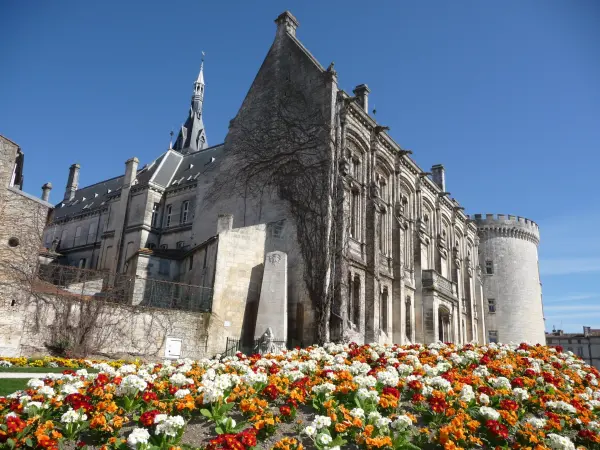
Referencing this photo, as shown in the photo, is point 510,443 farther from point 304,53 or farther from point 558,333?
point 558,333

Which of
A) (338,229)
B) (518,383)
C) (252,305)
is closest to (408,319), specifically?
(338,229)

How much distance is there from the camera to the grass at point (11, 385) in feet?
34.0

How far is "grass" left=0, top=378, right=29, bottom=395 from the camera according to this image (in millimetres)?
10377

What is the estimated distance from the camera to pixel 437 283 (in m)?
34.3

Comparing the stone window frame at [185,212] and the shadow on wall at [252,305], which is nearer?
the shadow on wall at [252,305]

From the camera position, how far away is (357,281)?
26.7 m

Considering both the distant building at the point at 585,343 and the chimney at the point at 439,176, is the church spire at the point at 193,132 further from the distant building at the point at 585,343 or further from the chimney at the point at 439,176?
the distant building at the point at 585,343

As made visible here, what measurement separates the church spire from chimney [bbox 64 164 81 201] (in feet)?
49.8

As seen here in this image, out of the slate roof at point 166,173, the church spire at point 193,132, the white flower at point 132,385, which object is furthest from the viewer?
the church spire at point 193,132

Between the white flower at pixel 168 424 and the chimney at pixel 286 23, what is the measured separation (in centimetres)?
2792

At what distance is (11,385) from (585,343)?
312ft

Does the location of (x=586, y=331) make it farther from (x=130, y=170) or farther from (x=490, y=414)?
(x=490, y=414)

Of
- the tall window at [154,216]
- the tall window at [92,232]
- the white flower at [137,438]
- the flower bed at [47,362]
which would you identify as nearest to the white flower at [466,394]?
the white flower at [137,438]

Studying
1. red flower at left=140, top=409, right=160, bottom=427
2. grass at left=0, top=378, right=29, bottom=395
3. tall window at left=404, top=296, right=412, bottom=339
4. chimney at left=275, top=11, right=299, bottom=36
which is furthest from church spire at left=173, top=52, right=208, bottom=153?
red flower at left=140, top=409, right=160, bottom=427
